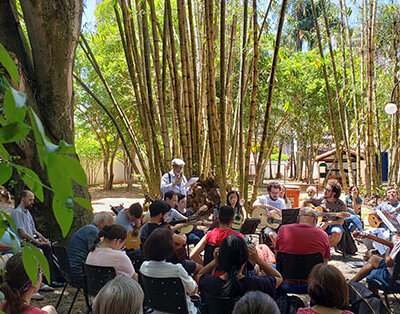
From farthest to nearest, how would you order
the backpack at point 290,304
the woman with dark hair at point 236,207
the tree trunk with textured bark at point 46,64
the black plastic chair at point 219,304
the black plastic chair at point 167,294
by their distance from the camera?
the woman with dark hair at point 236,207, the tree trunk with textured bark at point 46,64, the backpack at point 290,304, the black plastic chair at point 167,294, the black plastic chair at point 219,304

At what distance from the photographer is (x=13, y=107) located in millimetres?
511

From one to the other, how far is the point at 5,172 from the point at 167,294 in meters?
2.15

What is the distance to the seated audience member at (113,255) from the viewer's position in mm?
2879

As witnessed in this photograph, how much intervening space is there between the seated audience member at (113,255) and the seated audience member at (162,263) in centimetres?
19

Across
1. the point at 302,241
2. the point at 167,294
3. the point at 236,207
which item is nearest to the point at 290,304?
the point at 302,241

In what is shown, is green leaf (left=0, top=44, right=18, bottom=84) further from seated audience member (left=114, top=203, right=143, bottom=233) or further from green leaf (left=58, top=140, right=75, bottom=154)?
seated audience member (left=114, top=203, right=143, bottom=233)

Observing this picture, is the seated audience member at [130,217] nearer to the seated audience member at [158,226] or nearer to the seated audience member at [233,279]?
the seated audience member at [158,226]

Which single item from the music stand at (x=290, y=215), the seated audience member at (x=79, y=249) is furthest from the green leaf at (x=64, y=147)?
the music stand at (x=290, y=215)

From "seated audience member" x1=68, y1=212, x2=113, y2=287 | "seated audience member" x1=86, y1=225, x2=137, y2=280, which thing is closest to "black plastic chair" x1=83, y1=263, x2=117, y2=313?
"seated audience member" x1=86, y1=225, x2=137, y2=280

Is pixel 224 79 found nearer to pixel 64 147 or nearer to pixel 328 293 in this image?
pixel 328 293

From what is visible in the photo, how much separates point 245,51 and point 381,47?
7.02 meters

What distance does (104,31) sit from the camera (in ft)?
53.2

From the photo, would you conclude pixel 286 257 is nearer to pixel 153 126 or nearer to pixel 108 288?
pixel 108 288

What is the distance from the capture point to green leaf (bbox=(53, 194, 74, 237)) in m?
0.52
